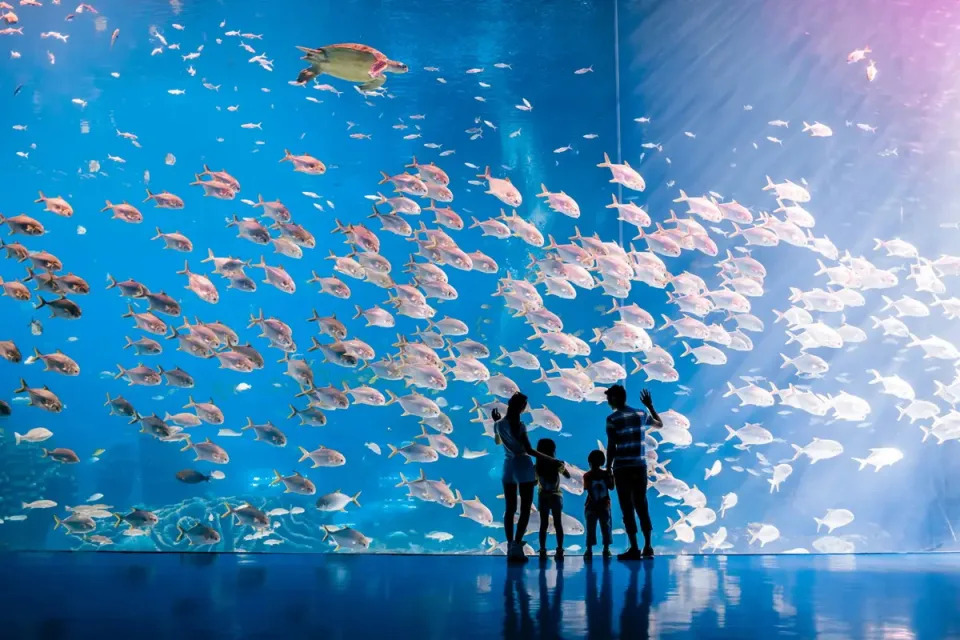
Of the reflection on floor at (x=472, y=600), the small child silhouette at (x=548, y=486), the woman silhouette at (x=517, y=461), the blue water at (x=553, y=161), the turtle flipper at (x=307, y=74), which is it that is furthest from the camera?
the blue water at (x=553, y=161)

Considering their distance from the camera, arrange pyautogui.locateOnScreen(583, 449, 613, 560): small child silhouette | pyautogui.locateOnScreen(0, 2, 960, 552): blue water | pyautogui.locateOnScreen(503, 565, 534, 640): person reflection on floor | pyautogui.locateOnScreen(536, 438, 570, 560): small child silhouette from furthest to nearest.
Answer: pyautogui.locateOnScreen(0, 2, 960, 552): blue water
pyautogui.locateOnScreen(583, 449, 613, 560): small child silhouette
pyautogui.locateOnScreen(536, 438, 570, 560): small child silhouette
pyautogui.locateOnScreen(503, 565, 534, 640): person reflection on floor

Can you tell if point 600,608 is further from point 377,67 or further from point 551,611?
point 377,67

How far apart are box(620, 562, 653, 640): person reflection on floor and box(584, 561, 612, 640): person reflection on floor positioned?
0.18 feet

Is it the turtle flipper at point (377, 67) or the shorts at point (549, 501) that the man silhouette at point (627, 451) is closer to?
the shorts at point (549, 501)

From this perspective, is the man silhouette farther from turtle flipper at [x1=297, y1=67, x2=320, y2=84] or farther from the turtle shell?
turtle flipper at [x1=297, y1=67, x2=320, y2=84]

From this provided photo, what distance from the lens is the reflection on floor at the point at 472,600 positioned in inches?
→ 116

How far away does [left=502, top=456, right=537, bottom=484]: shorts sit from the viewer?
6.12m

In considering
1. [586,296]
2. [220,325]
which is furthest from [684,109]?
[220,325]

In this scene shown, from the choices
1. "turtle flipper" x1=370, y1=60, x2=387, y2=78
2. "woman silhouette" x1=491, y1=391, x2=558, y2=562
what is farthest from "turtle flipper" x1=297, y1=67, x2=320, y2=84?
"woman silhouette" x1=491, y1=391, x2=558, y2=562

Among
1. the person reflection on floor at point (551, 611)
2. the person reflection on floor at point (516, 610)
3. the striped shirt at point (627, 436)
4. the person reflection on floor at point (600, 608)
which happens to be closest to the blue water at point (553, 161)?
the striped shirt at point (627, 436)

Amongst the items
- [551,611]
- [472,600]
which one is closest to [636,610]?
[551,611]

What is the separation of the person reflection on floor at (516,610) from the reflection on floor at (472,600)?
1 centimetres

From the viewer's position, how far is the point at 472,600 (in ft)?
12.6

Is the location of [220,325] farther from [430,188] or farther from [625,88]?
[625,88]
